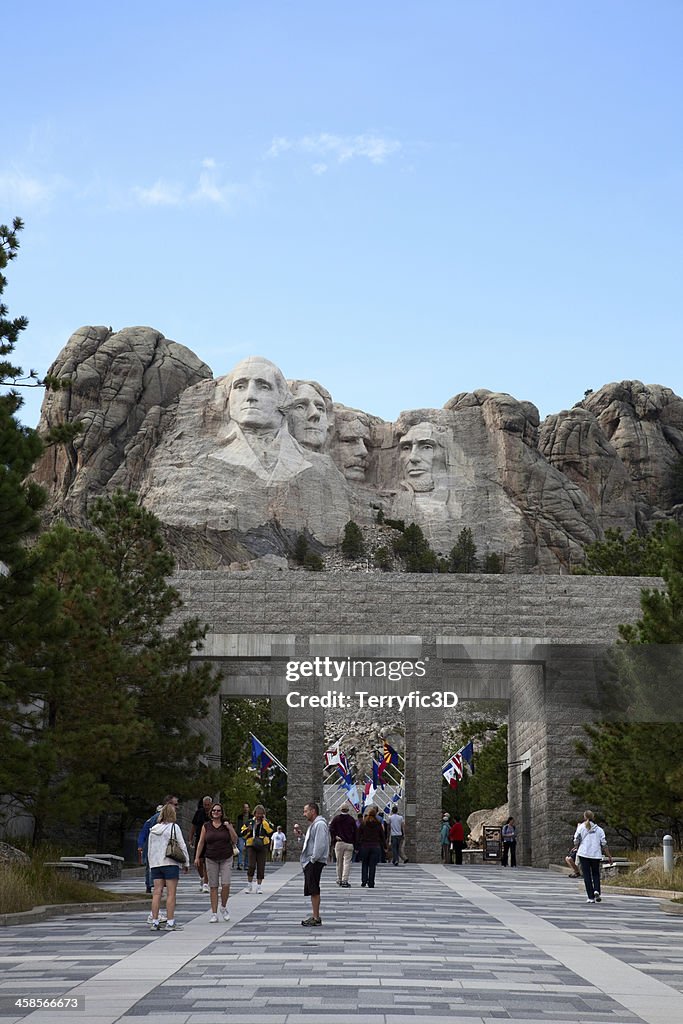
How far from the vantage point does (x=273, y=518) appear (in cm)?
8800

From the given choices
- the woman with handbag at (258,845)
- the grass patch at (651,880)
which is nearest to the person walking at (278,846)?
the grass patch at (651,880)

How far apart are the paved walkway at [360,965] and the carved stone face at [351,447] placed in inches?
3227

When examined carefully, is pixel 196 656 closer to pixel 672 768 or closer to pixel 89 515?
pixel 89 515

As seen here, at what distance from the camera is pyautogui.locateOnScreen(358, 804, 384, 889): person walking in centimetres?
2064

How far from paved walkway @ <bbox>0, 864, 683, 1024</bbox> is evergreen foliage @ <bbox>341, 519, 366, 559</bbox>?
72.5 m

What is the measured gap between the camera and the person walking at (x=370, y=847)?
2064 centimetres

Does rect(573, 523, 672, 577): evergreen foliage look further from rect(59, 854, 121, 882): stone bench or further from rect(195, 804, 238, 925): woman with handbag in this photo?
rect(195, 804, 238, 925): woman with handbag

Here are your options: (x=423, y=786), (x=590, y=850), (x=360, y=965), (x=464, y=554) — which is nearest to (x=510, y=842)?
(x=423, y=786)

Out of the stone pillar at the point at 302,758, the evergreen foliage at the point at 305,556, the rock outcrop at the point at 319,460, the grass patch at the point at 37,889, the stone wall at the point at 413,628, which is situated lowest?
the grass patch at the point at 37,889

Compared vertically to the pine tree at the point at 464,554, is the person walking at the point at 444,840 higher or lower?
lower

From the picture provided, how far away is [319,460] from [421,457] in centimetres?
845

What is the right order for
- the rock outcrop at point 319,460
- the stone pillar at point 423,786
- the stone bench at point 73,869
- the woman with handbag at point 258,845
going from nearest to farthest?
the woman with handbag at point 258,845 < the stone bench at point 73,869 < the stone pillar at point 423,786 < the rock outcrop at point 319,460

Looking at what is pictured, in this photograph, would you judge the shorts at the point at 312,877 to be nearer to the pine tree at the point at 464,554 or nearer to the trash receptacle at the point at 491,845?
the trash receptacle at the point at 491,845

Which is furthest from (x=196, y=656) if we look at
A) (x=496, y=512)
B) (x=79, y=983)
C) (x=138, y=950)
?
(x=496, y=512)
